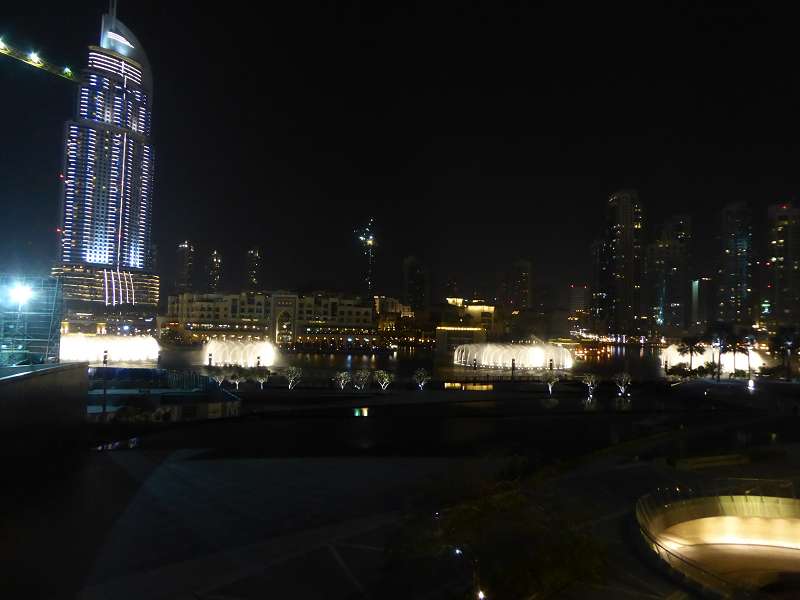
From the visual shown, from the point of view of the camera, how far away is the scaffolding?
19297 millimetres

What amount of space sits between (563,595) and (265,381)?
29.1 meters

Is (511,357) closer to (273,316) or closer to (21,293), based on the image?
(273,316)

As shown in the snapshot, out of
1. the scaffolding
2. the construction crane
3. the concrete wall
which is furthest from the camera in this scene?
the construction crane

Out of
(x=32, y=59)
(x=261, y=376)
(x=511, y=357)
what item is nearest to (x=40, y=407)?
(x=261, y=376)

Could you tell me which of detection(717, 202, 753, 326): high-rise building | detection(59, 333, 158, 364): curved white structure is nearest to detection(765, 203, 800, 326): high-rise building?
detection(717, 202, 753, 326): high-rise building

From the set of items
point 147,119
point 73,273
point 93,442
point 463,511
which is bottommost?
point 93,442

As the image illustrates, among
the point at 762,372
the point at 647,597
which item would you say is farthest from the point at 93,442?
the point at 762,372

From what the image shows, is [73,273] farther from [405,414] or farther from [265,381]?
[405,414]

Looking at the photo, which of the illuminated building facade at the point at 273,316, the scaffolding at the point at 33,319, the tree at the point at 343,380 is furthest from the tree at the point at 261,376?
the illuminated building facade at the point at 273,316

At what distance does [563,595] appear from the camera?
800 cm

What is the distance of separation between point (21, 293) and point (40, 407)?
8543 millimetres

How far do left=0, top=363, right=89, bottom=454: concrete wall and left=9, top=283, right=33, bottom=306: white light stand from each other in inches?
167

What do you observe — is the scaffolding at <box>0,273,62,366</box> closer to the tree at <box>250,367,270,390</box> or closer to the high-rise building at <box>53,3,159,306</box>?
the tree at <box>250,367,270,390</box>

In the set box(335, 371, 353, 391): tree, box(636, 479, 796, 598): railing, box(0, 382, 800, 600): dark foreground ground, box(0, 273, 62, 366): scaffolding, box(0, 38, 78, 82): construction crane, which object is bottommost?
box(0, 382, 800, 600): dark foreground ground
